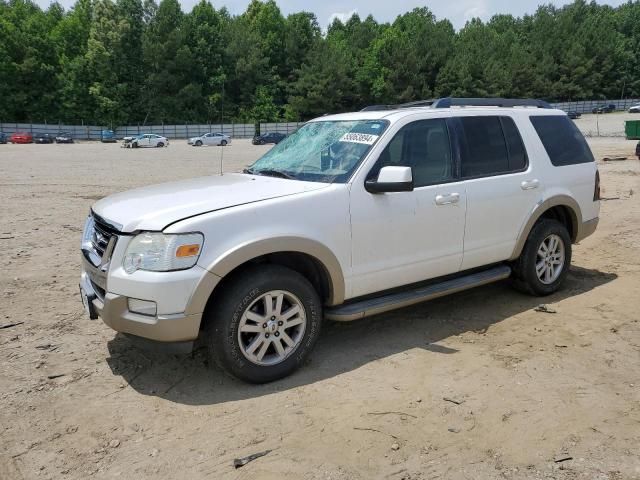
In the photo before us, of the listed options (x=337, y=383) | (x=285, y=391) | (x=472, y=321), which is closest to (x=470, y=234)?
(x=472, y=321)

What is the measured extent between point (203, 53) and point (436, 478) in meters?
87.1

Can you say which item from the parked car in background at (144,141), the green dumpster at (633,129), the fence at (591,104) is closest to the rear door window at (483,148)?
the green dumpster at (633,129)

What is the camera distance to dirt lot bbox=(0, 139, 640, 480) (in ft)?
9.80

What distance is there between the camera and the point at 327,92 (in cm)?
7988

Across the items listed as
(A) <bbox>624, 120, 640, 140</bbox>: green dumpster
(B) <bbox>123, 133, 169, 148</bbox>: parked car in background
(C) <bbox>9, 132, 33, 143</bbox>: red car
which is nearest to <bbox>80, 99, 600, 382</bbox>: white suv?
(A) <bbox>624, 120, 640, 140</bbox>: green dumpster

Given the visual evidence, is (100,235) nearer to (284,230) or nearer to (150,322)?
(150,322)

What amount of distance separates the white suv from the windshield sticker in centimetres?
1

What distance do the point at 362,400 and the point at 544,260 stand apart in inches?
113

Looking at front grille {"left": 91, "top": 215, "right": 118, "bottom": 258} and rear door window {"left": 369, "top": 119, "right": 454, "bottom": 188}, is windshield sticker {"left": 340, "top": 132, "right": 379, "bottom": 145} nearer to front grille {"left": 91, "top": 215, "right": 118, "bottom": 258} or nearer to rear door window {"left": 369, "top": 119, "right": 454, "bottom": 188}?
rear door window {"left": 369, "top": 119, "right": 454, "bottom": 188}

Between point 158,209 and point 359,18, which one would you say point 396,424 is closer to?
point 158,209

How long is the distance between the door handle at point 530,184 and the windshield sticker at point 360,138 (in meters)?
1.69

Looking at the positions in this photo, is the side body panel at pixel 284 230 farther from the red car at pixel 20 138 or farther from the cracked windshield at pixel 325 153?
the red car at pixel 20 138

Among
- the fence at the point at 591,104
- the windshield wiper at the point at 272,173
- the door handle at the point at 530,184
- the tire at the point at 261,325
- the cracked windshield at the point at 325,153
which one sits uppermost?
the fence at the point at 591,104

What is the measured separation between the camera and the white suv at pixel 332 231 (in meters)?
3.49
